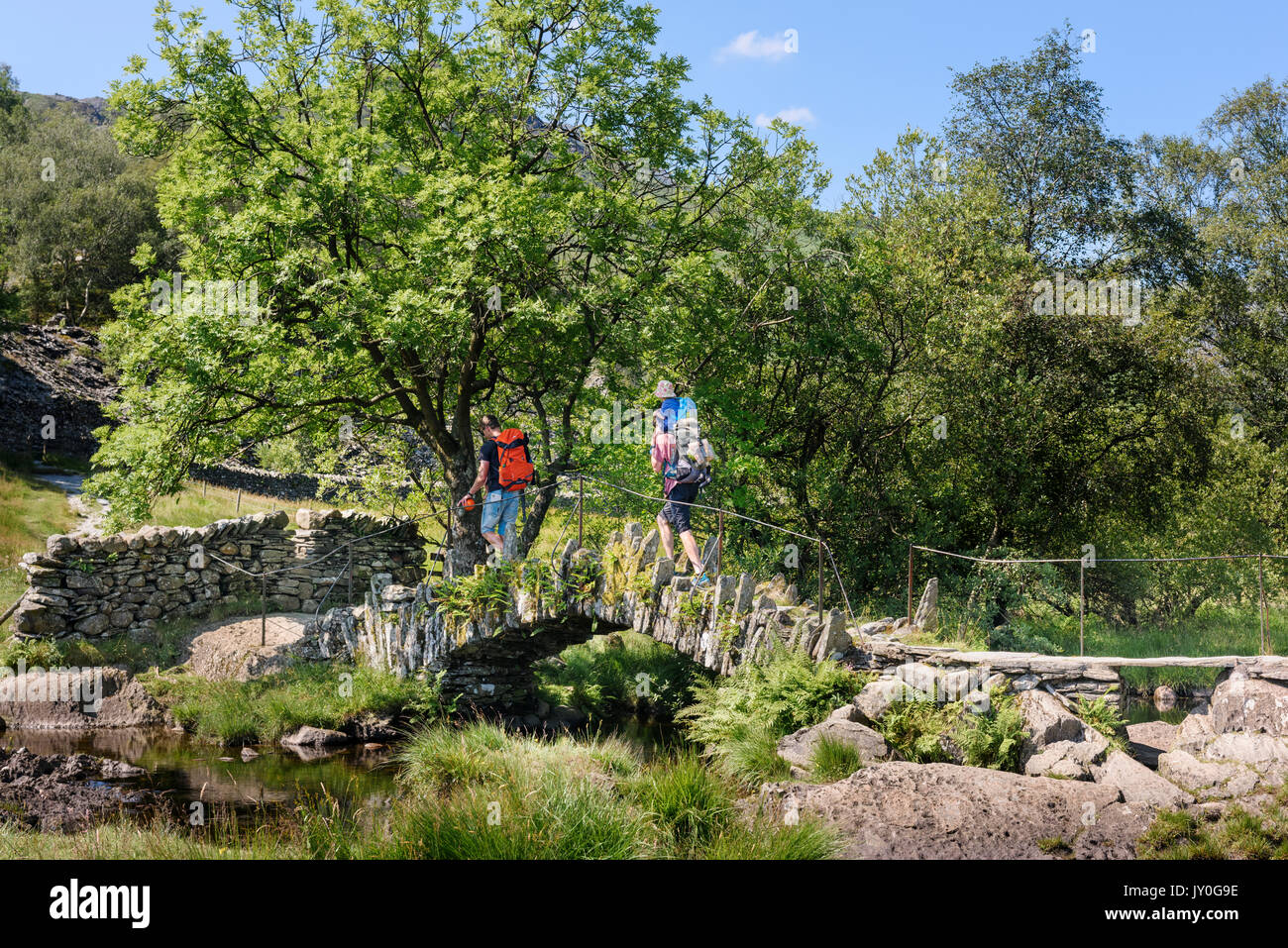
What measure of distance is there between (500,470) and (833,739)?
544 centimetres

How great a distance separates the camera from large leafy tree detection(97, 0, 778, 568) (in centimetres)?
1518

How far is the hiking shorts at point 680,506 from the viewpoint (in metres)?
11.6

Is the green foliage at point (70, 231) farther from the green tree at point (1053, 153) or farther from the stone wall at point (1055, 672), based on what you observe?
the stone wall at point (1055, 672)

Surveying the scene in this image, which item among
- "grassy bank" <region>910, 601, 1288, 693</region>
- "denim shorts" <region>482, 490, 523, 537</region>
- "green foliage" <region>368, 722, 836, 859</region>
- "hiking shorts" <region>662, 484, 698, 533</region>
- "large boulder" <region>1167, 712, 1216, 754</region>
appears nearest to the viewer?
"green foliage" <region>368, 722, 836, 859</region>

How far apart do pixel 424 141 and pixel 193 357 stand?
6.24 m

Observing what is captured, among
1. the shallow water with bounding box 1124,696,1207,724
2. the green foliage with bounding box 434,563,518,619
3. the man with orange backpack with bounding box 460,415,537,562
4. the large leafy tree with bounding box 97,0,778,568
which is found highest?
the large leafy tree with bounding box 97,0,778,568

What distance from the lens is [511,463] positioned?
1291 centimetres

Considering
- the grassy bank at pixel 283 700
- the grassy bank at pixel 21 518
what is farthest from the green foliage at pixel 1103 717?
the grassy bank at pixel 21 518

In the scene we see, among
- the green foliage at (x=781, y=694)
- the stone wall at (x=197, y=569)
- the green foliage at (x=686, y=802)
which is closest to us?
the green foliage at (x=686, y=802)

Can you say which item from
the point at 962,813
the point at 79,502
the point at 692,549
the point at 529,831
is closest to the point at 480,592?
the point at 692,549

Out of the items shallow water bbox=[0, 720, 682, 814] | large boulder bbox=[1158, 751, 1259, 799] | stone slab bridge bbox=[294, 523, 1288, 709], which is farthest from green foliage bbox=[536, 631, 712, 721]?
large boulder bbox=[1158, 751, 1259, 799]

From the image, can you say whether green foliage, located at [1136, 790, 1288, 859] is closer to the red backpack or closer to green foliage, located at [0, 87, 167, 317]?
the red backpack

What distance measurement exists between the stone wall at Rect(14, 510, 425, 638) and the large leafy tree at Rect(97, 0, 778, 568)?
2728 millimetres

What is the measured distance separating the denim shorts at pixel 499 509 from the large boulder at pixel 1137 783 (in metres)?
7.56
